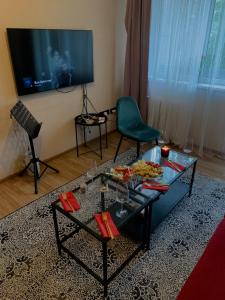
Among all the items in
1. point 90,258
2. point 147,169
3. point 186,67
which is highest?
point 186,67

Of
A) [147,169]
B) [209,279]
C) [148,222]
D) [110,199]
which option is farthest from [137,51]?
[209,279]

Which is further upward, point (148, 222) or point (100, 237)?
point (100, 237)

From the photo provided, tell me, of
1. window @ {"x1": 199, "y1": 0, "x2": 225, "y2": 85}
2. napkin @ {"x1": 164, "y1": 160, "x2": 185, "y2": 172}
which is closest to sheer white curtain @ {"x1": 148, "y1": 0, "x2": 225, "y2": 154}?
window @ {"x1": 199, "y1": 0, "x2": 225, "y2": 85}

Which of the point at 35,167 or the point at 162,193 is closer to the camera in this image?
the point at 162,193

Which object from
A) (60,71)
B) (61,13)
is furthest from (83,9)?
(60,71)

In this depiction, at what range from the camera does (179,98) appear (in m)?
3.18

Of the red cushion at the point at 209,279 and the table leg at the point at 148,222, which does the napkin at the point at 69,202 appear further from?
the red cushion at the point at 209,279

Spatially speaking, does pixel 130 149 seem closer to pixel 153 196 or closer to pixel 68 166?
pixel 68 166

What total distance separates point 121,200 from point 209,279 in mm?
780

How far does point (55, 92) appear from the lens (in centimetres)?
287

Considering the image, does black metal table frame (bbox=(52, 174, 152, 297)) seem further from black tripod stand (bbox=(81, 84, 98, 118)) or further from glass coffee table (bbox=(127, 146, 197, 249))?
black tripod stand (bbox=(81, 84, 98, 118))

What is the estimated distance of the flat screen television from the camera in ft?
7.73

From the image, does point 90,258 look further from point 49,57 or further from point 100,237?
point 49,57

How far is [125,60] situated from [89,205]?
7.85ft
